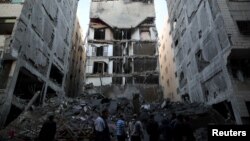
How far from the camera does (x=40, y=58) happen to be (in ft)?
76.3

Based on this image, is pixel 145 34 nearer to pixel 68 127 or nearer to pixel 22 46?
pixel 22 46

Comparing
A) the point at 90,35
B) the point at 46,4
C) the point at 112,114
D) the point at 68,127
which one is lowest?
the point at 68,127

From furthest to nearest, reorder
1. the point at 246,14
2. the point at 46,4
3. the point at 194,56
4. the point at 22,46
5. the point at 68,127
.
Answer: the point at 46,4
the point at 194,56
the point at 22,46
the point at 246,14
the point at 68,127

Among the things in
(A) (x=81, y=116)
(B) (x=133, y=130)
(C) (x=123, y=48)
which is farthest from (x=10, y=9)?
(C) (x=123, y=48)

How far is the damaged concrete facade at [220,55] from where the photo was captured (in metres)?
16.3

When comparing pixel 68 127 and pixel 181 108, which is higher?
pixel 181 108

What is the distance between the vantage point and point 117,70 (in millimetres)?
36938

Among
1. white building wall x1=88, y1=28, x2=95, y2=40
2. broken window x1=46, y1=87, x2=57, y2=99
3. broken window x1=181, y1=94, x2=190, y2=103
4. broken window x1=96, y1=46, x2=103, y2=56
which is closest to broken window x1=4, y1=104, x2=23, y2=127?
broken window x1=46, y1=87, x2=57, y2=99

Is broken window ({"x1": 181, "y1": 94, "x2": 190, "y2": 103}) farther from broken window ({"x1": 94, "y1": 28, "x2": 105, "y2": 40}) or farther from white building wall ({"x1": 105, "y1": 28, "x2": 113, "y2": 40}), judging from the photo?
broken window ({"x1": 94, "y1": 28, "x2": 105, "y2": 40})

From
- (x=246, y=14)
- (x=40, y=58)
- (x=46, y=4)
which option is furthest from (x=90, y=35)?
(x=246, y=14)

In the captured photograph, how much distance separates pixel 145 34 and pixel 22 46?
2428 centimetres

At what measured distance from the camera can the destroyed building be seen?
114 feet

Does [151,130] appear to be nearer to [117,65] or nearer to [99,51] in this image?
[117,65]

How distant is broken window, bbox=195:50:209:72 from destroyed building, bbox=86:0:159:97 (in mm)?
12357
